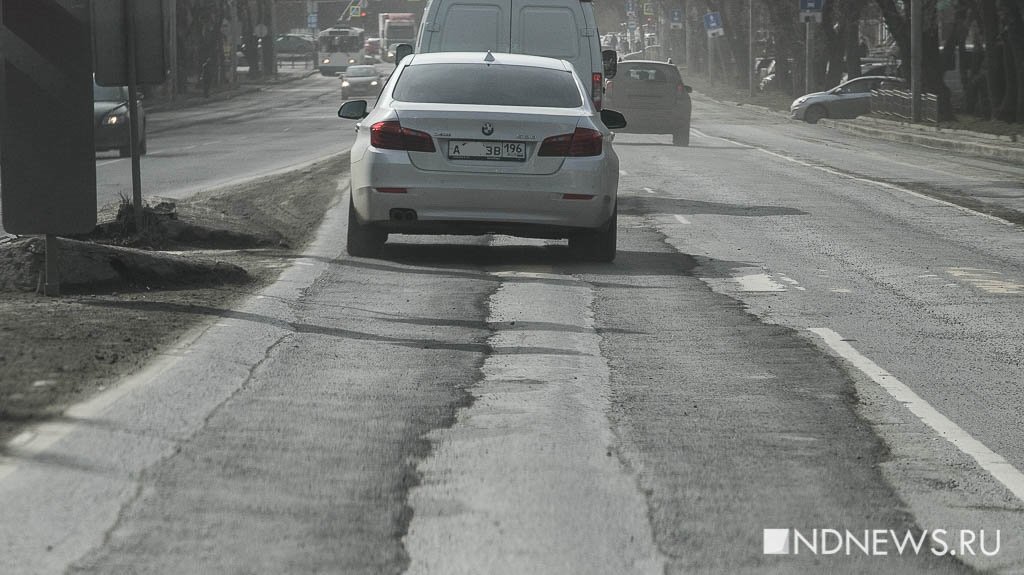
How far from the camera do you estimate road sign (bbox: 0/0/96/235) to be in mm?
8766

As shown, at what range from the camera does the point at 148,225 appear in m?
12.8

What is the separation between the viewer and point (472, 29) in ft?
57.6

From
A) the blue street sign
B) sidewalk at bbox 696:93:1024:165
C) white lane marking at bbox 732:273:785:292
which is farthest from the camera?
the blue street sign

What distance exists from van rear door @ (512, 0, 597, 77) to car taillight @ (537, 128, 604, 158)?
5.41 metres

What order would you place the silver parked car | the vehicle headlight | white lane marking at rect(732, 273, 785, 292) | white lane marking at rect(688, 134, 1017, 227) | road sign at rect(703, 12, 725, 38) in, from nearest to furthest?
white lane marking at rect(732, 273, 785, 292) < white lane marking at rect(688, 134, 1017, 227) < the vehicle headlight < the silver parked car < road sign at rect(703, 12, 725, 38)

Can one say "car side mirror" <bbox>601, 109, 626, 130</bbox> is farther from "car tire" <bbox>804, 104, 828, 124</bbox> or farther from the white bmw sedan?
"car tire" <bbox>804, 104, 828, 124</bbox>

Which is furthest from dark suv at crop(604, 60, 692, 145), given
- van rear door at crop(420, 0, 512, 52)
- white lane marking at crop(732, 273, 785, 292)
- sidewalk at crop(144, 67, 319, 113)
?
sidewalk at crop(144, 67, 319, 113)

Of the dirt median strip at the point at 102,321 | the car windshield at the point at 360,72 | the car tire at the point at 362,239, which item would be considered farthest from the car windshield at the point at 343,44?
the car tire at the point at 362,239

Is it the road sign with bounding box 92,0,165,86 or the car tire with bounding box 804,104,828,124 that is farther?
the car tire with bounding box 804,104,828,124

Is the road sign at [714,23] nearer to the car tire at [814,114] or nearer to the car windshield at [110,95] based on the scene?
the car tire at [814,114]

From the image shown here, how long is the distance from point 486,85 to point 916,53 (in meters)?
30.0

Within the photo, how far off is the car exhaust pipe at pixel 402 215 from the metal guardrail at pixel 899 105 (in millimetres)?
31241

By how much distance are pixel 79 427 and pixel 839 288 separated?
6268mm

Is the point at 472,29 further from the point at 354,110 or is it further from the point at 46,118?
the point at 46,118
